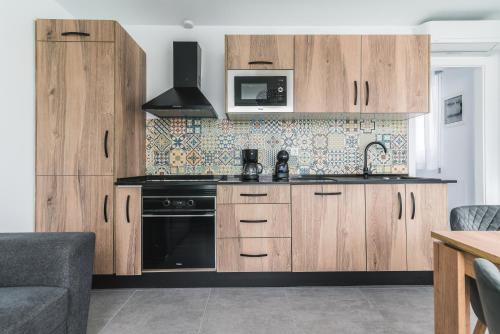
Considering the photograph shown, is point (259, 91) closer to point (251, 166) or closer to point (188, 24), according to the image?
point (251, 166)

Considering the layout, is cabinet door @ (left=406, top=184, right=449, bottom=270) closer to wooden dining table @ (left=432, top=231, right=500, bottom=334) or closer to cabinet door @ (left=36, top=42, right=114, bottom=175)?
wooden dining table @ (left=432, top=231, right=500, bottom=334)

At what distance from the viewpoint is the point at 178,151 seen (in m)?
3.17

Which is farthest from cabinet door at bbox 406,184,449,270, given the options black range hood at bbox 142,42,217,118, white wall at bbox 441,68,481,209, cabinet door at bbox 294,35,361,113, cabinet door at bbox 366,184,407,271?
black range hood at bbox 142,42,217,118

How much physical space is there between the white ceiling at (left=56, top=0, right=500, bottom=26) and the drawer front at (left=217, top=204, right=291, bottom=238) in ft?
6.08

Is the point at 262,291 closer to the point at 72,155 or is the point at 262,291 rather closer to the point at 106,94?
the point at 72,155

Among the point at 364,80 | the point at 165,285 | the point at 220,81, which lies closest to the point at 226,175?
the point at 220,81

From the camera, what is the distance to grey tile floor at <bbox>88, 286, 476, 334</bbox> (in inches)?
75.3

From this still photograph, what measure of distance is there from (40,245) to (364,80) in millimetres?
2738

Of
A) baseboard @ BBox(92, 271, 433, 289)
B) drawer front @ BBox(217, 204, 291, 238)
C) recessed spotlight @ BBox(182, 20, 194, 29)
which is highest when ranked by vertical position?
recessed spotlight @ BBox(182, 20, 194, 29)

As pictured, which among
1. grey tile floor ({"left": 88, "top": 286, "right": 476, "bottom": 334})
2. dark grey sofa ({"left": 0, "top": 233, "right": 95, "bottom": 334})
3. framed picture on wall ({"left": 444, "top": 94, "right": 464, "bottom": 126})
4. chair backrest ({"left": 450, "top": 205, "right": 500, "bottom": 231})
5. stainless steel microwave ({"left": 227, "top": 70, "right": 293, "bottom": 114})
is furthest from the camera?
framed picture on wall ({"left": 444, "top": 94, "right": 464, "bottom": 126})

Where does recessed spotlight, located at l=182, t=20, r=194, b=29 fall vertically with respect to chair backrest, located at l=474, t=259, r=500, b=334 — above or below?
above

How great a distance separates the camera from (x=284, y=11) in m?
2.88

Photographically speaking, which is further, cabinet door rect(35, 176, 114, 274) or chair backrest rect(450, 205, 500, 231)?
cabinet door rect(35, 176, 114, 274)

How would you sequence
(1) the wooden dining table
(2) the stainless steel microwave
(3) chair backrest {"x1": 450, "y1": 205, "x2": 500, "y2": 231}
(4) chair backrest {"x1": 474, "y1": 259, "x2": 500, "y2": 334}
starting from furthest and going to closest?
(2) the stainless steel microwave
(3) chair backrest {"x1": 450, "y1": 205, "x2": 500, "y2": 231}
(1) the wooden dining table
(4) chair backrest {"x1": 474, "y1": 259, "x2": 500, "y2": 334}
